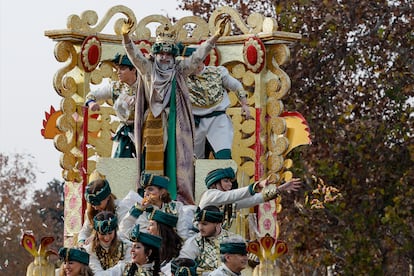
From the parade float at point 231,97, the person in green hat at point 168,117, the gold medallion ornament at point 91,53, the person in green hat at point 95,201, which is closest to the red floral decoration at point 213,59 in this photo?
the parade float at point 231,97

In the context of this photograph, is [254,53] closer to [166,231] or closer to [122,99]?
[122,99]

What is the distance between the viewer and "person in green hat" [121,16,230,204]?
64.8 feet

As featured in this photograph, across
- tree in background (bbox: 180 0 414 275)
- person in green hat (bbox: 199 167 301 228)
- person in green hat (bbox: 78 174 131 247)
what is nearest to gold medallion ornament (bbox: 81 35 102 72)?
person in green hat (bbox: 199 167 301 228)

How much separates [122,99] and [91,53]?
1.05 m

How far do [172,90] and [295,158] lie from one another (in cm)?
859

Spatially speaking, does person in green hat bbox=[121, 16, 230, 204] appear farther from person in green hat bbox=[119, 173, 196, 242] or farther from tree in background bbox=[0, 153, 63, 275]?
tree in background bbox=[0, 153, 63, 275]

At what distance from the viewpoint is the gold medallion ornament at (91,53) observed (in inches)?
832

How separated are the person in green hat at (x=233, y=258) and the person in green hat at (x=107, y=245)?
50.5 inches

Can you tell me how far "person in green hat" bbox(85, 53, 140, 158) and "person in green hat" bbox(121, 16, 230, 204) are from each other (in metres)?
0.22

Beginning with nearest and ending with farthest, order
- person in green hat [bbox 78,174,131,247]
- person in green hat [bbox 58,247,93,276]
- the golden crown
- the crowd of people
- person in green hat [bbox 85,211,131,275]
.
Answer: person in green hat [bbox 58,247,93,276]
the crowd of people
person in green hat [bbox 85,211,131,275]
person in green hat [bbox 78,174,131,247]
the golden crown

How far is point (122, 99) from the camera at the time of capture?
802 inches

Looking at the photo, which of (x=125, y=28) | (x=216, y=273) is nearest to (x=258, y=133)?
(x=125, y=28)

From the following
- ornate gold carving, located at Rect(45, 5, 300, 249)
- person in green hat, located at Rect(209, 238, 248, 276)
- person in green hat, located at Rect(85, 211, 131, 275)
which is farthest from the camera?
ornate gold carving, located at Rect(45, 5, 300, 249)

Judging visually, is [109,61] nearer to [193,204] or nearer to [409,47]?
[193,204]
